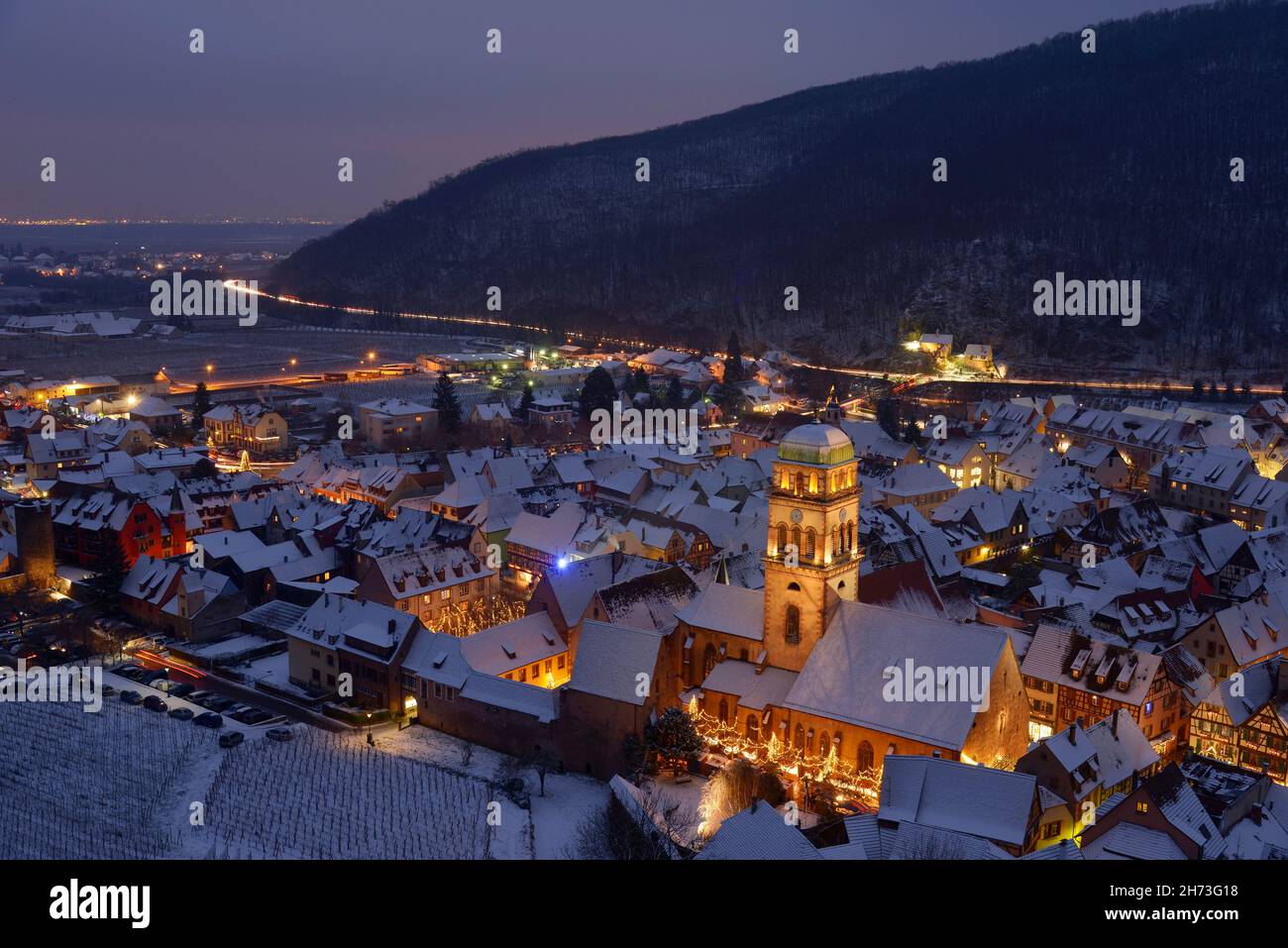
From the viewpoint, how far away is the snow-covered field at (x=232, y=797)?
1314 inches

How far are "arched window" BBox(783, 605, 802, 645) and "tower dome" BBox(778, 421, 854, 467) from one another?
506cm

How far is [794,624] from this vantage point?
39594 millimetres

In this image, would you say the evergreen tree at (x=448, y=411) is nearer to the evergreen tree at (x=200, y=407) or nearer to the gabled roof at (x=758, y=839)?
the evergreen tree at (x=200, y=407)

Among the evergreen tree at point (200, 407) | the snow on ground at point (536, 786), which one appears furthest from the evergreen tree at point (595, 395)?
the snow on ground at point (536, 786)

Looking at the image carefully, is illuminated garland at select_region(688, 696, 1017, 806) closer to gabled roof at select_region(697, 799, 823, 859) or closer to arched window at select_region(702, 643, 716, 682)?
arched window at select_region(702, 643, 716, 682)

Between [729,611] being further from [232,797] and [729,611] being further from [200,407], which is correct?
[200,407]

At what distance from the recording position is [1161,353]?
14325 centimetres

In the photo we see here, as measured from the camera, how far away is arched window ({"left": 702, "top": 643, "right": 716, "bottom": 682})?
42156 millimetres

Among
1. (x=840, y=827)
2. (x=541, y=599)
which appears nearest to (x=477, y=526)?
(x=541, y=599)

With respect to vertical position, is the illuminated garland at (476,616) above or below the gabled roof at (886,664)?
below

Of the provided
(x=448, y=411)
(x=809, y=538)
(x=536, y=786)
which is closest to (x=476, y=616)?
(x=536, y=786)

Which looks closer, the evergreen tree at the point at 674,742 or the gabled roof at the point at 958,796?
the gabled roof at the point at 958,796

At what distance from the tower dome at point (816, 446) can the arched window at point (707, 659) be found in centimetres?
784
